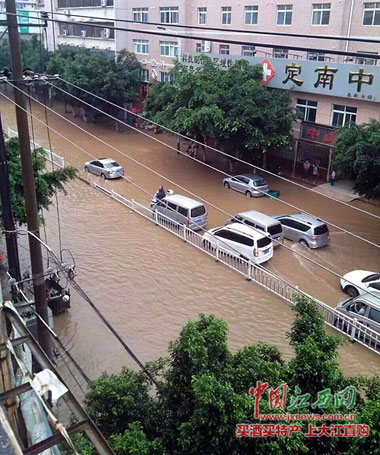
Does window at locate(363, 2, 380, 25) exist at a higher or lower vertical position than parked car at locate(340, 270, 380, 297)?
higher

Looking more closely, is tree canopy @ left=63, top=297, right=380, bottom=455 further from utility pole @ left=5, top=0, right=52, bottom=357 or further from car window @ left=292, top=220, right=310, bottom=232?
car window @ left=292, top=220, right=310, bottom=232

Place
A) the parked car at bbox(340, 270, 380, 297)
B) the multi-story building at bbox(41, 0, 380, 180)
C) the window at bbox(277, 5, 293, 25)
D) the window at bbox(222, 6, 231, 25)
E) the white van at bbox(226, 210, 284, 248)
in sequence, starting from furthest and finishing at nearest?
the window at bbox(222, 6, 231, 25)
the window at bbox(277, 5, 293, 25)
the multi-story building at bbox(41, 0, 380, 180)
the white van at bbox(226, 210, 284, 248)
the parked car at bbox(340, 270, 380, 297)

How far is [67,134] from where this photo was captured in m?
30.6

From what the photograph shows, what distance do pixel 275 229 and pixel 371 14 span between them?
1114 cm

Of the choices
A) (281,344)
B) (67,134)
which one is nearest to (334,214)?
(281,344)

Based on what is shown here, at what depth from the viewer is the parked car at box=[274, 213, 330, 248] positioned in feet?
50.4

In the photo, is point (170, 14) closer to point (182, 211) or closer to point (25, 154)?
point (182, 211)

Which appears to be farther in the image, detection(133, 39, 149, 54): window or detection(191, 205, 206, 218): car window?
detection(133, 39, 149, 54): window

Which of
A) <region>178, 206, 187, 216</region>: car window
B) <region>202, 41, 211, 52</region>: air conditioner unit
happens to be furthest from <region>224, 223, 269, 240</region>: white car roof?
<region>202, 41, 211, 52</region>: air conditioner unit

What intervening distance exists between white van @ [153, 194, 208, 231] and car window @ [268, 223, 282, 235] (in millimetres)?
2405

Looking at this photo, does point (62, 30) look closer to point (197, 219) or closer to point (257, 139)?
point (257, 139)

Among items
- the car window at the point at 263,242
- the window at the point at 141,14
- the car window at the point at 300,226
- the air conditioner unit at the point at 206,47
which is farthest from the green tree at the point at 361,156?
the window at the point at 141,14

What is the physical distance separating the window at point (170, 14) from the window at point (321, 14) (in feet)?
33.9

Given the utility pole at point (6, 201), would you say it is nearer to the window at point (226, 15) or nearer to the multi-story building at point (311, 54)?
the multi-story building at point (311, 54)
